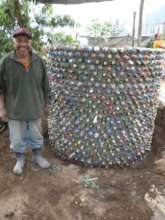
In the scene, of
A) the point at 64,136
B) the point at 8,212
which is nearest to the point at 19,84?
the point at 64,136

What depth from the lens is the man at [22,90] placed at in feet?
6.44

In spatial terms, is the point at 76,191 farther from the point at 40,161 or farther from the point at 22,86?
the point at 22,86

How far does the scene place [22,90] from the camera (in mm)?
2010

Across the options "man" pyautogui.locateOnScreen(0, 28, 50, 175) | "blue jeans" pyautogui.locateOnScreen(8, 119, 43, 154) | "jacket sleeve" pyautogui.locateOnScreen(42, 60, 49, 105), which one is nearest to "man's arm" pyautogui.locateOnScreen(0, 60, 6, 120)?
"man" pyautogui.locateOnScreen(0, 28, 50, 175)

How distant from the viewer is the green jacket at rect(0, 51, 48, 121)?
6.47 ft

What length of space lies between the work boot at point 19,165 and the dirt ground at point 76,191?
4 centimetres

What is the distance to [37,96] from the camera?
6.88 ft

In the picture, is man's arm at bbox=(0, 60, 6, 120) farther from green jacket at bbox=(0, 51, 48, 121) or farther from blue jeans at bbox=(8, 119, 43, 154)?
blue jeans at bbox=(8, 119, 43, 154)

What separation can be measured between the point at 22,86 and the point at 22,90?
3 cm

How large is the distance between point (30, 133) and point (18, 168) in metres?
0.32

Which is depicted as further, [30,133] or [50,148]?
[50,148]

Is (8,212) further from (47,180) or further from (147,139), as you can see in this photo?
(147,139)

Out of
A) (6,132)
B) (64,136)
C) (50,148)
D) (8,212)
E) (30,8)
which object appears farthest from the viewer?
(30,8)

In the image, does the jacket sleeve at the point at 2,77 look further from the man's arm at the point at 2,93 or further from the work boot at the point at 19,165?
the work boot at the point at 19,165
